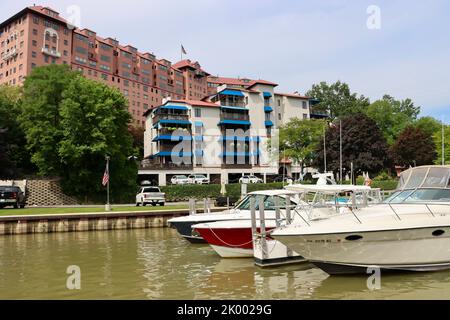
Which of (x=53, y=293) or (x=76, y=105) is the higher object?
(x=76, y=105)

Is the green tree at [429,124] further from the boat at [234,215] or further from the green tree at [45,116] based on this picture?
the boat at [234,215]

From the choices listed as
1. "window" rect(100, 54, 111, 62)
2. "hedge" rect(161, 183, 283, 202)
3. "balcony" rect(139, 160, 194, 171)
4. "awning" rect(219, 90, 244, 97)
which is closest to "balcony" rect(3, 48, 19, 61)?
"window" rect(100, 54, 111, 62)

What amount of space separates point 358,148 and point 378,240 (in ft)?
171

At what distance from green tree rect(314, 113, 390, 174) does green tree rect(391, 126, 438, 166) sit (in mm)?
15344

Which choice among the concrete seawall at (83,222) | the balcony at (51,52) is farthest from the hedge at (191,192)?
the balcony at (51,52)

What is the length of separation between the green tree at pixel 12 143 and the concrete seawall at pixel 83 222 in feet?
72.8

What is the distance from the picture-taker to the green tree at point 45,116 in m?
45.3

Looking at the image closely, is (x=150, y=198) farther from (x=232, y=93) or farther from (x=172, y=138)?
(x=232, y=93)

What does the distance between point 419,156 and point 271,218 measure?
221 feet

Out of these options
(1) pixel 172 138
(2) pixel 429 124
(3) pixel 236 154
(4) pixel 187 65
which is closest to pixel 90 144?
(1) pixel 172 138

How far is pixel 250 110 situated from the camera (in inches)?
3027

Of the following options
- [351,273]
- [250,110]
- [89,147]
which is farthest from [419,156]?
[351,273]
